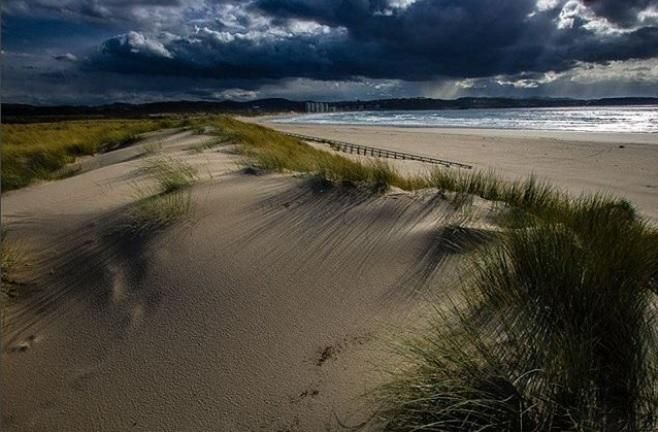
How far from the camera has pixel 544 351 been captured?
5.62 feet

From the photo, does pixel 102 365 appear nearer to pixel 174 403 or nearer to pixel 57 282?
pixel 174 403

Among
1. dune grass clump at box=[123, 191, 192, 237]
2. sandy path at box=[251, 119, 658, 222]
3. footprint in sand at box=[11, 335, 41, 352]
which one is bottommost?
sandy path at box=[251, 119, 658, 222]

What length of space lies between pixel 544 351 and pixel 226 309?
192cm

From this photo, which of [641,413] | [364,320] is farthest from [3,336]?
[641,413]

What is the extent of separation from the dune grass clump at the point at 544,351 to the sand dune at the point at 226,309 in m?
0.35

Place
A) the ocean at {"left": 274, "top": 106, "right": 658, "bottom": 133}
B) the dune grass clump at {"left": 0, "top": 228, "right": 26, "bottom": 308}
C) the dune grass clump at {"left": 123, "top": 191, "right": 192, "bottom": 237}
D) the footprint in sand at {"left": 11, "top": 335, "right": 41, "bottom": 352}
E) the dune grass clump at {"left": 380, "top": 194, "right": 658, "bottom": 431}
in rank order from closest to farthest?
1. the dune grass clump at {"left": 380, "top": 194, "right": 658, "bottom": 431}
2. the footprint in sand at {"left": 11, "top": 335, "right": 41, "bottom": 352}
3. the dune grass clump at {"left": 0, "top": 228, "right": 26, "bottom": 308}
4. the dune grass clump at {"left": 123, "top": 191, "right": 192, "bottom": 237}
5. the ocean at {"left": 274, "top": 106, "right": 658, "bottom": 133}

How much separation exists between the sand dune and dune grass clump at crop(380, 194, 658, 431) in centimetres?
35

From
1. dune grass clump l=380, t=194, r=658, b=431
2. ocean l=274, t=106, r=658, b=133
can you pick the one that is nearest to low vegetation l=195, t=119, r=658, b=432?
dune grass clump l=380, t=194, r=658, b=431

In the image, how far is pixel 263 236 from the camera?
145 inches

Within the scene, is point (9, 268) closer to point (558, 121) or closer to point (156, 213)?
point (156, 213)

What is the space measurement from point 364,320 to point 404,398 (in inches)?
33.3

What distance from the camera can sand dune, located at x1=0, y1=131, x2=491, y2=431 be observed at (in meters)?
2.01

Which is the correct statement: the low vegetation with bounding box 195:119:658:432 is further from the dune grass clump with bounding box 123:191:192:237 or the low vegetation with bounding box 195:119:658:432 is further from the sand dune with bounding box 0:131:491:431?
the dune grass clump with bounding box 123:191:192:237

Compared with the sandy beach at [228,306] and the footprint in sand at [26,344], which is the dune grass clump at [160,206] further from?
the footprint in sand at [26,344]
